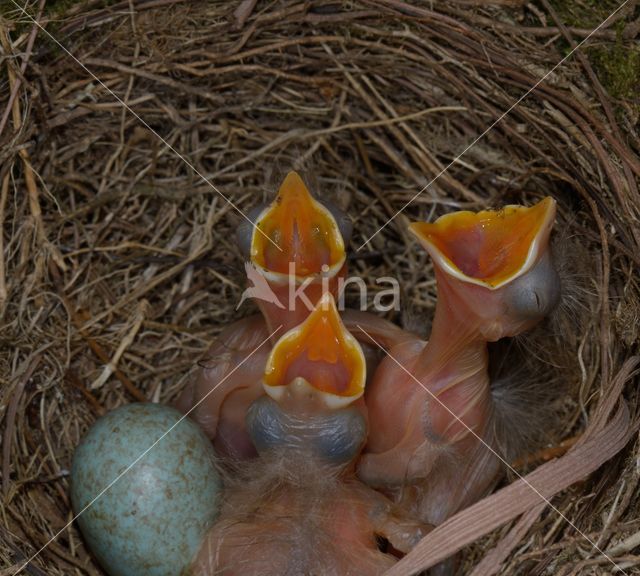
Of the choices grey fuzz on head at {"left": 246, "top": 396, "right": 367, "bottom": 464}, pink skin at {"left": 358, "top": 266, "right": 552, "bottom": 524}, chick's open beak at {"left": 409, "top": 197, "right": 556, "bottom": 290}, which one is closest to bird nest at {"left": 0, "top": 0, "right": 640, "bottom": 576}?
pink skin at {"left": 358, "top": 266, "right": 552, "bottom": 524}

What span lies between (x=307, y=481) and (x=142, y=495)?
31 centimetres

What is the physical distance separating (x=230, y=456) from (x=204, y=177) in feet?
2.23

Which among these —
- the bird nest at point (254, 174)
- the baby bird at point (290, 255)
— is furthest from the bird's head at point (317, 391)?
the bird nest at point (254, 174)

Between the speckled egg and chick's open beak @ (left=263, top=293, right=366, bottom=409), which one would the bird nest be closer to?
the speckled egg

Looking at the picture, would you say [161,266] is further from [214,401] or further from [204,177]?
[214,401]

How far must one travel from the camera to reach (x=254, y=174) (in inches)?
84.4

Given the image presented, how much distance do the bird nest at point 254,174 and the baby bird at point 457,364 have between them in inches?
5.4

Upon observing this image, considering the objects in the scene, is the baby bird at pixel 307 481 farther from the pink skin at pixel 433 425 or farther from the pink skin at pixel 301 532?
the pink skin at pixel 433 425

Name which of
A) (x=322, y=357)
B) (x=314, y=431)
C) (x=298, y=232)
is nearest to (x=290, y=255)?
Result: (x=298, y=232)

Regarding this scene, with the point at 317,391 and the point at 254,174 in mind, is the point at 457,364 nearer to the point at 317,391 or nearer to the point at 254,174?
the point at 317,391

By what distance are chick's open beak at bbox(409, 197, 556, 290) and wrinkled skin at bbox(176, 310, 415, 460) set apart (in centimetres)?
35

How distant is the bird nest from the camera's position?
1726 millimetres

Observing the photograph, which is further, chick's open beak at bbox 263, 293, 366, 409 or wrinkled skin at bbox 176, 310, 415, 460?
wrinkled skin at bbox 176, 310, 415, 460

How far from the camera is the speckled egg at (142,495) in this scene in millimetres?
1576
